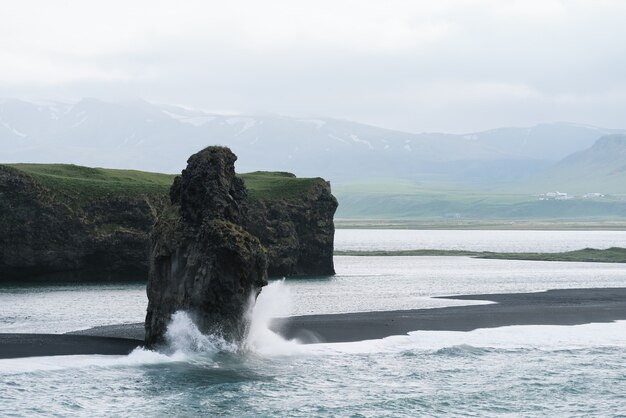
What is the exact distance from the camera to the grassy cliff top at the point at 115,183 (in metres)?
87.9

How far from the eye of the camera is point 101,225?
86188mm

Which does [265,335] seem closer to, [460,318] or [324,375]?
[324,375]

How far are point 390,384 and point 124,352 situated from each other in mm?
12106

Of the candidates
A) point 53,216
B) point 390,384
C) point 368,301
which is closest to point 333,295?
point 368,301

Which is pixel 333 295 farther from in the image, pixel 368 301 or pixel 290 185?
pixel 290 185

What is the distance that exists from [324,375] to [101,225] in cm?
5281

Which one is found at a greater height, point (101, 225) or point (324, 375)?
point (101, 225)

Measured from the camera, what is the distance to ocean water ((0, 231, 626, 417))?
32.4 meters

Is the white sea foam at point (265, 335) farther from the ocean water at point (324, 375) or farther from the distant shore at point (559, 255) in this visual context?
the distant shore at point (559, 255)

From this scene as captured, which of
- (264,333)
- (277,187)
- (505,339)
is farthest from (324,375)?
(277,187)

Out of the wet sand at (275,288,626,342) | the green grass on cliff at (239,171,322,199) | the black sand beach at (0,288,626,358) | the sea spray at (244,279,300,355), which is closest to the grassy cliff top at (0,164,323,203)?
the green grass on cliff at (239,171,322,199)

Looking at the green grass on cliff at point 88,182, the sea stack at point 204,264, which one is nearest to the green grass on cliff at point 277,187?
the green grass on cliff at point 88,182

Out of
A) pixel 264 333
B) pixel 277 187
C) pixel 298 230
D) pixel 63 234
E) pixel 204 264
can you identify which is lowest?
pixel 264 333

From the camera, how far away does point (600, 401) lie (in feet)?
111
